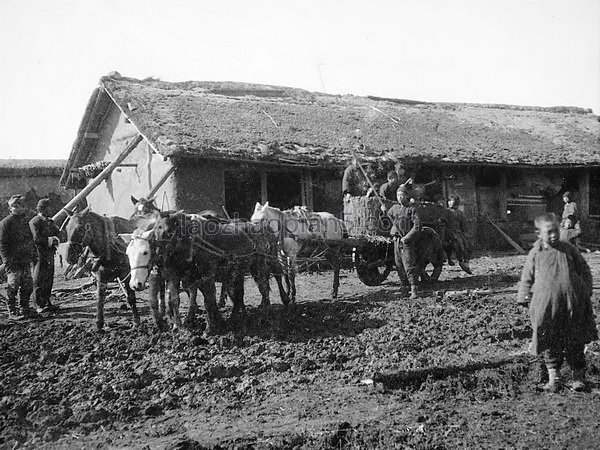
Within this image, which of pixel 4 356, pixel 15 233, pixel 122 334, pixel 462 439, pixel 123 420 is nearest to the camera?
pixel 462 439

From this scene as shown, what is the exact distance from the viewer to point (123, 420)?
195 inches

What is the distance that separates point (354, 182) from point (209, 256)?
17.3 ft

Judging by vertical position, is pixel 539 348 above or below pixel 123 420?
above

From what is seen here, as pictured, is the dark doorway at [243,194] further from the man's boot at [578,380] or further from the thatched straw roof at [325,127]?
the man's boot at [578,380]

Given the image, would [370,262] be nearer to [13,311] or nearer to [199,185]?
[199,185]

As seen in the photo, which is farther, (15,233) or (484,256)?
(484,256)

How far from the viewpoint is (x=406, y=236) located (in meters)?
9.91

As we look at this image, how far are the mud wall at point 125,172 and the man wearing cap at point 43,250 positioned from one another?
379 centimetres

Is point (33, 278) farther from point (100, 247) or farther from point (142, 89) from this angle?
point (142, 89)

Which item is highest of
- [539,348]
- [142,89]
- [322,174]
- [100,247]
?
[142,89]

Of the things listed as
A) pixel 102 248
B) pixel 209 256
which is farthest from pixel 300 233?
pixel 102 248

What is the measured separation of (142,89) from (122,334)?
10.4 m

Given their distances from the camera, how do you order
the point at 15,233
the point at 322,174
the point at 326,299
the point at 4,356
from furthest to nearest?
the point at 322,174, the point at 326,299, the point at 15,233, the point at 4,356

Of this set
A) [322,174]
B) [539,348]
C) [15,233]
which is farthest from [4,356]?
[322,174]
